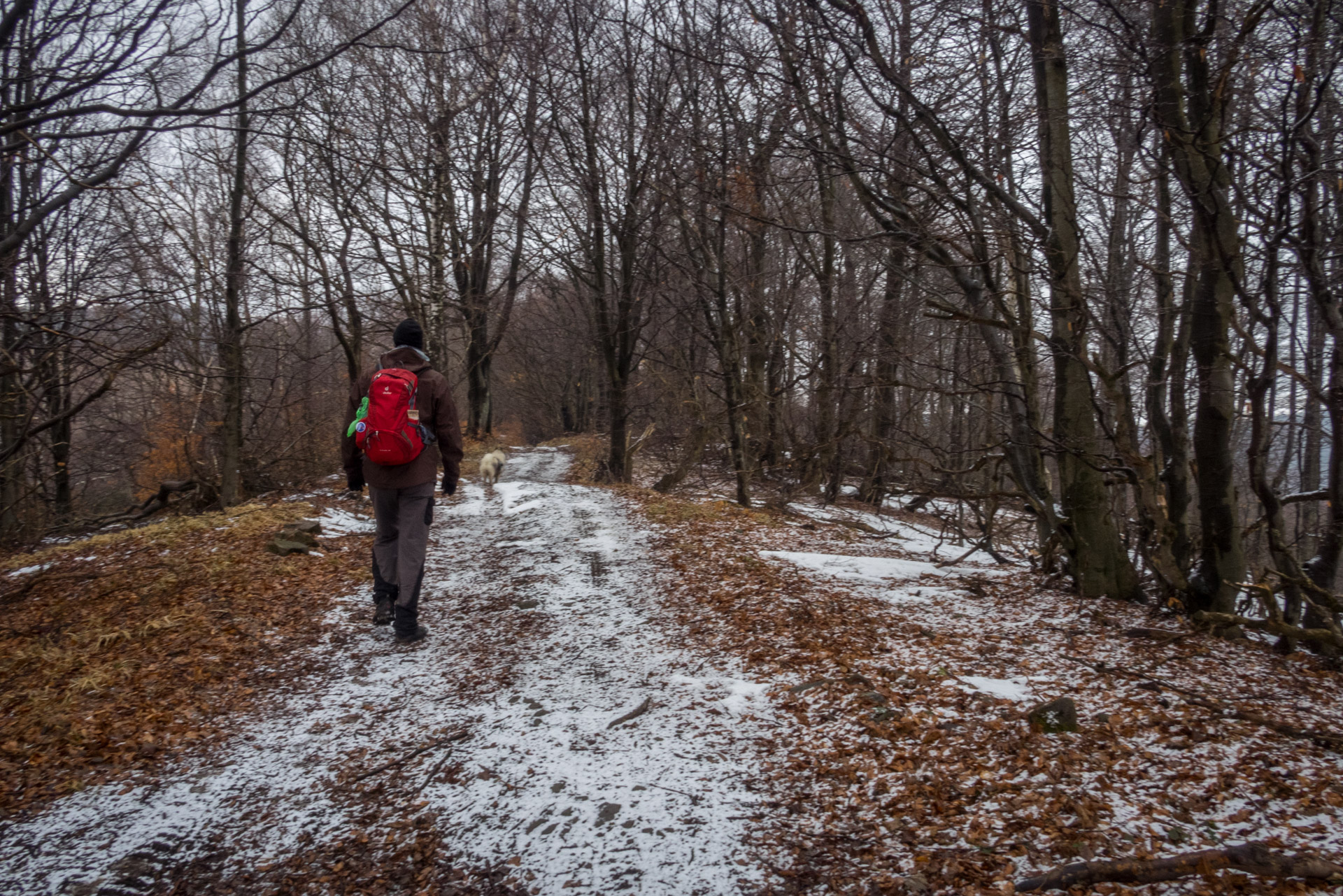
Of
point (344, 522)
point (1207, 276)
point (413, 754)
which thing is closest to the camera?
point (413, 754)

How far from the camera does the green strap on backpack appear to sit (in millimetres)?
5194

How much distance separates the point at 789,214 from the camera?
39.5 ft

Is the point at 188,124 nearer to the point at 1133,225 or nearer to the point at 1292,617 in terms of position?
the point at 1292,617

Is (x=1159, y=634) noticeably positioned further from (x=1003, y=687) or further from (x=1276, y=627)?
(x=1003, y=687)

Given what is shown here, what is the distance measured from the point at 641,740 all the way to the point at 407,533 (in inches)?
97.0

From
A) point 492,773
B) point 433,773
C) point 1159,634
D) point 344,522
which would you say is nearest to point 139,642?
point 433,773

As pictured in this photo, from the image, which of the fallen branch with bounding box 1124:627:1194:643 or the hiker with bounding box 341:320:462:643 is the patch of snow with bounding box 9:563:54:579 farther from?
the fallen branch with bounding box 1124:627:1194:643

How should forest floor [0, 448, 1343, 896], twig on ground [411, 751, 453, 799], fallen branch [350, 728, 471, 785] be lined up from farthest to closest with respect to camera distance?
fallen branch [350, 728, 471, 785]
twig on ground [411, 751, 453, 799]
forest floor [0, 448, 1343, 896]

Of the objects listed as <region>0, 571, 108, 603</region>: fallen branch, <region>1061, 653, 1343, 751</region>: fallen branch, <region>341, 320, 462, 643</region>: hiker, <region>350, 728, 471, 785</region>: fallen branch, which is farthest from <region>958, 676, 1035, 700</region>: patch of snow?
<region>0, 571, 108, 603</region>: fallen branch

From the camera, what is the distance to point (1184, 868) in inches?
89.8

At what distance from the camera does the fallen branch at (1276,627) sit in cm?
395

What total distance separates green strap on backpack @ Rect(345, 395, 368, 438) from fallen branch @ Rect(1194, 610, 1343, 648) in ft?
18.2

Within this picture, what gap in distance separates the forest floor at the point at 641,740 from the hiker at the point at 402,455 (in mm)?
558

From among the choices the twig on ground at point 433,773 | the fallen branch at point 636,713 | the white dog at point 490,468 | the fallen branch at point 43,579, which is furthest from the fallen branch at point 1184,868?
the white dog at point 490,468
